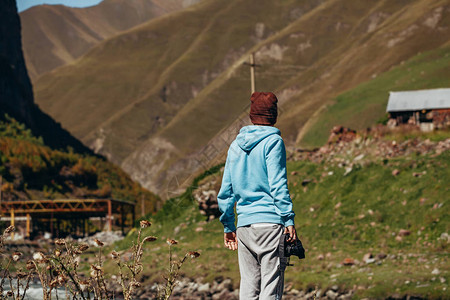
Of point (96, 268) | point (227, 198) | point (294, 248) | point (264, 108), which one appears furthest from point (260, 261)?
point (96, 268)

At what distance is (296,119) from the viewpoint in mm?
116625

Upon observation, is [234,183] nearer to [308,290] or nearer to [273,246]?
[273,246]

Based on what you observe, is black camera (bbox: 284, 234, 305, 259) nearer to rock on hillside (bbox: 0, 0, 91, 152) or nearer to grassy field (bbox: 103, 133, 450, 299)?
grassy field (bbox: 103, 133, 450, 299)

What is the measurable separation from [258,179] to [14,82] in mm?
117402

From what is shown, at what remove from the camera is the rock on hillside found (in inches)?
4518

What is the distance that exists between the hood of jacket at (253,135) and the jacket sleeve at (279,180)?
4.7 inches

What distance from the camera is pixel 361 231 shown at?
2400 centimetres

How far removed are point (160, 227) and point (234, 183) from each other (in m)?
28.0

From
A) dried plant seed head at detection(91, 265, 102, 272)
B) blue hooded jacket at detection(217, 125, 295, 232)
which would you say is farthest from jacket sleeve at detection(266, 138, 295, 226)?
dried plant seed head at detection(91, 265, 102, 272)

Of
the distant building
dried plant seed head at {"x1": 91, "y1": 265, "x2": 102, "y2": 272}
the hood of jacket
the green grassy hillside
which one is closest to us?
dried plant seed head at {"x1": 91, "y1": 265, "x2": 102, "y2": 272}

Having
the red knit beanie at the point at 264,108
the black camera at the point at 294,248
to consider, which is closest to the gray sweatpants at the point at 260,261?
the black camera at the point at 294,248

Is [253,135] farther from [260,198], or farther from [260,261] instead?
[260,261]

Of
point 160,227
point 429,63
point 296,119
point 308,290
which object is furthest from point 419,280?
point 296,119

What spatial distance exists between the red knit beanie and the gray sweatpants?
920 millimetres
